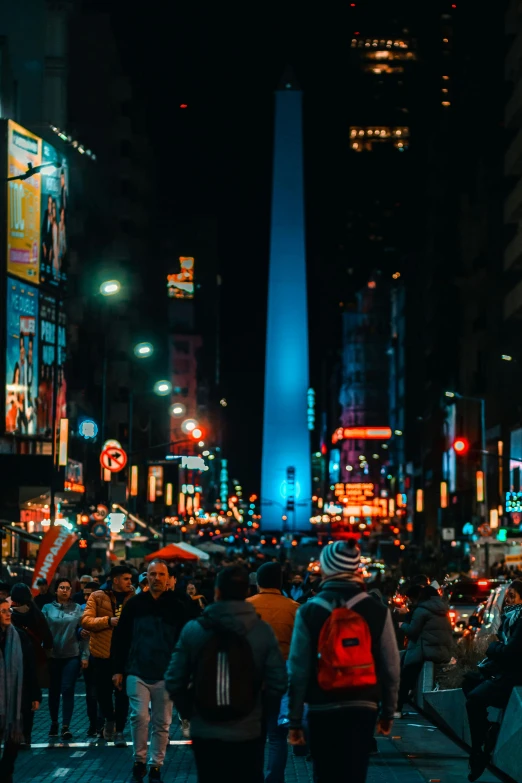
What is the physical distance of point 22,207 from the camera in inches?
1981

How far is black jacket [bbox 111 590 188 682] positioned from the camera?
1235 cm

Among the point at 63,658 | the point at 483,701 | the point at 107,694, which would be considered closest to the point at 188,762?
the point at 107,694

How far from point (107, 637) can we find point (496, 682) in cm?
522

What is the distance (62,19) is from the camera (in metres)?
72.3

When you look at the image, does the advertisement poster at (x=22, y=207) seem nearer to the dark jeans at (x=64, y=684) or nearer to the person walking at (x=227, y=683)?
the dark jeans at (x=64, y=684)

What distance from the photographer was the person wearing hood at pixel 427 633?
17.3 m

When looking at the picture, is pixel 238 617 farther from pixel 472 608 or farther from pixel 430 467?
pixel 430 467

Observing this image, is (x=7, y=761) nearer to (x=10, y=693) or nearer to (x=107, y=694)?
(x=10, y=693)

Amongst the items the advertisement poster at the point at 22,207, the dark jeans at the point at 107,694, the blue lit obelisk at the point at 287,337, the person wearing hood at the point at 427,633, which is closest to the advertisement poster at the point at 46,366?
the advertisement poster at the point at 22,207

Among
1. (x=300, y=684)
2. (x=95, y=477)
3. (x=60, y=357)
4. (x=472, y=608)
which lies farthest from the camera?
(x=95, y=477)

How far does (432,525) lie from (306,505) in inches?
769

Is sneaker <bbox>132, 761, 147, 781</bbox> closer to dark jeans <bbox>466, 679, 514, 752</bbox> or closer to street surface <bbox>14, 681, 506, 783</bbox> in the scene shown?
street surface <bbox>14, 681, 506, 783</bbox>

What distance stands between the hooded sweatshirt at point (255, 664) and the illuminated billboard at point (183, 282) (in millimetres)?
173586

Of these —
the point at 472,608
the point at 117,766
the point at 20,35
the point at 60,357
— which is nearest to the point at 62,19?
the point at 20,35
